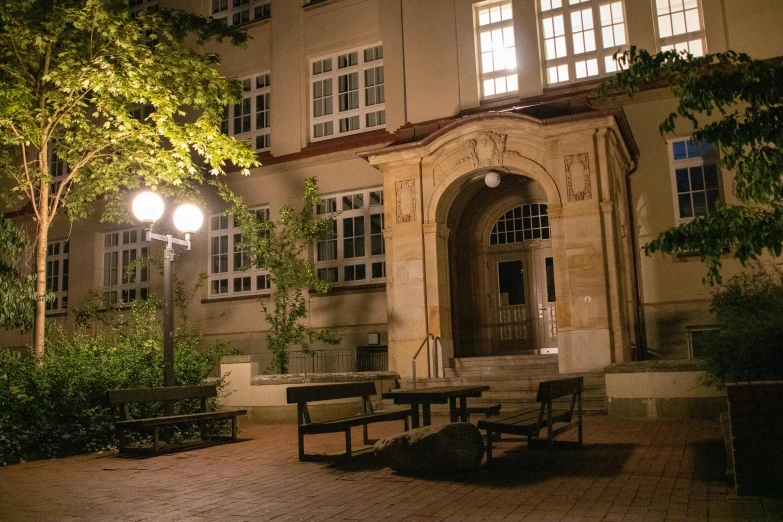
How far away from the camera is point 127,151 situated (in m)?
14.6

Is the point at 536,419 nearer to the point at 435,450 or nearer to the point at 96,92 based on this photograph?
the point at 435,450

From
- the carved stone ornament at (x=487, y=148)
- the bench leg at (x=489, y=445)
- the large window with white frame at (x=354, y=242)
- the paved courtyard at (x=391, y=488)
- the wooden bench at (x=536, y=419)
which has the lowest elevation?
the paved courtyard at (x=391, y=488)

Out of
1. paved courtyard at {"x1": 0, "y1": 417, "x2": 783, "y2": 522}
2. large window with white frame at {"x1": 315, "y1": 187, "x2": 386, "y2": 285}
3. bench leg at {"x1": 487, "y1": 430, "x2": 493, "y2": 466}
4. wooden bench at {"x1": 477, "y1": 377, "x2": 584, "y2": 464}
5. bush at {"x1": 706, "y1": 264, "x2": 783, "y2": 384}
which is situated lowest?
paved courtyard at {"x1": 0, "y1": 417, "x2": 783, "y2": 522}

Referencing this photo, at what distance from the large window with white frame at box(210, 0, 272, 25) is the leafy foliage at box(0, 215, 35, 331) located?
1094cm

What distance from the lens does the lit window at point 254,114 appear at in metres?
21.7

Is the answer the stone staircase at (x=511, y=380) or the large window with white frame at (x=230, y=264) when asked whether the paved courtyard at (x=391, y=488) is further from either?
the large window with white frame at (x=230, y=264)

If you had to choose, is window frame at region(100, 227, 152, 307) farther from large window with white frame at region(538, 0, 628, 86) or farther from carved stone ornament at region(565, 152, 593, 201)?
carved stone ornament at region(565, 152, 593, 201)

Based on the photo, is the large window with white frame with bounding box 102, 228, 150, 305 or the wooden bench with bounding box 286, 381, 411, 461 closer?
the wooden bench with bounding box 286, 381, 411, 461

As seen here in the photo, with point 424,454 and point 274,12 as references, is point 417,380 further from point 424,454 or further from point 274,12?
point 274,12

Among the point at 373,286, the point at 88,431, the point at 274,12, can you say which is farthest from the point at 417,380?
the point at 274,12

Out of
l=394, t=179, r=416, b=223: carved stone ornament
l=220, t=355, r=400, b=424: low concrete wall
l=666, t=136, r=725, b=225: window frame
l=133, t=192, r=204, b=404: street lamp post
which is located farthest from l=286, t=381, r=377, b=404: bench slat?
l=666, t=136, r=725, b=225: window frame

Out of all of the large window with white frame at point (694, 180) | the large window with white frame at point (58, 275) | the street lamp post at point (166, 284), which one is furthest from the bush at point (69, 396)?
the large window with white frame at point (58, 275)

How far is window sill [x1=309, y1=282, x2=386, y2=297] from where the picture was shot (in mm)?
18422

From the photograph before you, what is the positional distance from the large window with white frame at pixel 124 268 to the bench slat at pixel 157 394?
12561 mm
